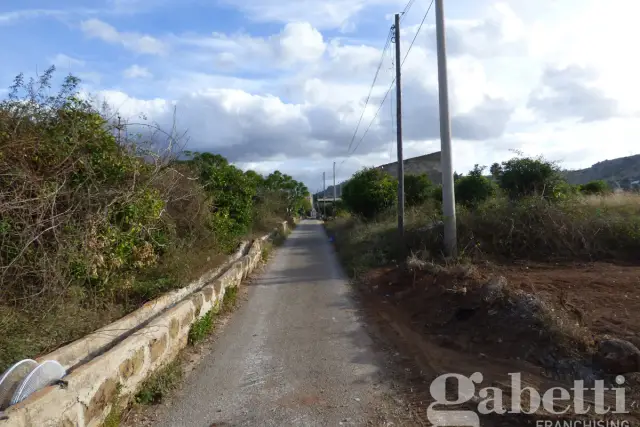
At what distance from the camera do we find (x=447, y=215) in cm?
1334

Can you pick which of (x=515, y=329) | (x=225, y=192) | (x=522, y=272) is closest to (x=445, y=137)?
(x=522, y=272)

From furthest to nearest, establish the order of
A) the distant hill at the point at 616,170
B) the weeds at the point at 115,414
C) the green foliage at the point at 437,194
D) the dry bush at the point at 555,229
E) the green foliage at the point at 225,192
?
the distant hill at the point at 616,170 < the green foliage at the point at 437,194 < the green foliage at the point at 225,192 < the dry bush at the point at 555,229 < the weeds at the point at 115,414

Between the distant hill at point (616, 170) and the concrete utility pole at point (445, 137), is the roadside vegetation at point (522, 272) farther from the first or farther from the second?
Result: the distant hill at point (616, 170)

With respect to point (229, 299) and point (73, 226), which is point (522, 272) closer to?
point (229, 299)

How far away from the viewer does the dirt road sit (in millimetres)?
5215

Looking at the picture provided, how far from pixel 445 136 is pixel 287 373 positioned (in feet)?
27.7

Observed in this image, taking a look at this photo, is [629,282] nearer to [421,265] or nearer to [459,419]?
[421,265]

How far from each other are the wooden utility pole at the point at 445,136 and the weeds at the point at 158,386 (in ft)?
27.9

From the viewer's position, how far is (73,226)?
7301mm

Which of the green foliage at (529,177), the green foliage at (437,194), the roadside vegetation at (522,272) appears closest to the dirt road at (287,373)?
the roadside vegetation at (522,272)

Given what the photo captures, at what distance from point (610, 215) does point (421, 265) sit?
5.88 m

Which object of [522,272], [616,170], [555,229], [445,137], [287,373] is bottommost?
[287,373]

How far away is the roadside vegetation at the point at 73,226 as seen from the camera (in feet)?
21.1

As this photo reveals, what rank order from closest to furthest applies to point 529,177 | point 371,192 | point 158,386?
1. point 158,386
2. point 529,177
3. point 371,192
